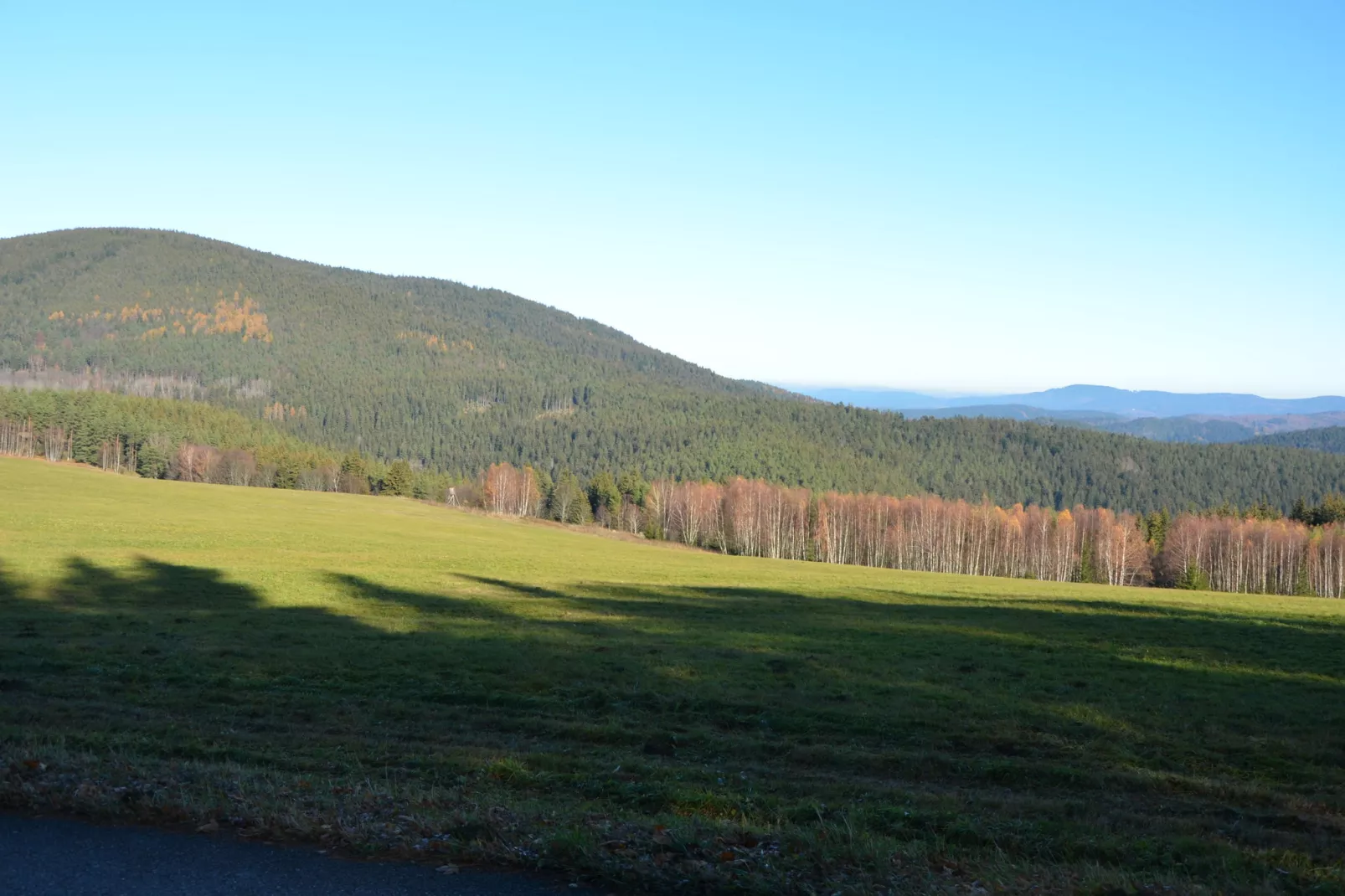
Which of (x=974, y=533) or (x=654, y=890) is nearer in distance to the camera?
(x=654, y=890)

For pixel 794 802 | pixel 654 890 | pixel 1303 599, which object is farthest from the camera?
pixel 1303 599

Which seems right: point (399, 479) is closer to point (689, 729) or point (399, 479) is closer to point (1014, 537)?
point (1014, 537)

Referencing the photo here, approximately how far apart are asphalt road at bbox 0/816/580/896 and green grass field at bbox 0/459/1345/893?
314mm

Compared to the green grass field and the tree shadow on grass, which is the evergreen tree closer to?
the green grass field

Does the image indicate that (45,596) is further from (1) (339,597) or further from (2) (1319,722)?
(2) (1319,722)

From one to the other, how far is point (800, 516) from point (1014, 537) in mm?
26153

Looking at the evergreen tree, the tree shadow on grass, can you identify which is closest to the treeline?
the evergreen tree

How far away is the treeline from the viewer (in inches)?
4082

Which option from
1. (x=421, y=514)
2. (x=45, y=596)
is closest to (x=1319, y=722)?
(x=45, y=596)

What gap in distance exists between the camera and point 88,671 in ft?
61.7

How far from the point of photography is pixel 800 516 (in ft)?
397

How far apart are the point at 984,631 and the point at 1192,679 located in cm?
889

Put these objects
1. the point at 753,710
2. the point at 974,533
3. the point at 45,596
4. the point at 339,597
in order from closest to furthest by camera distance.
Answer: the point at 753,710
the point at 45,596
the point at 339,597
the point at 974,533

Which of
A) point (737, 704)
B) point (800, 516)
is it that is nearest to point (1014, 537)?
point (800, 516)
